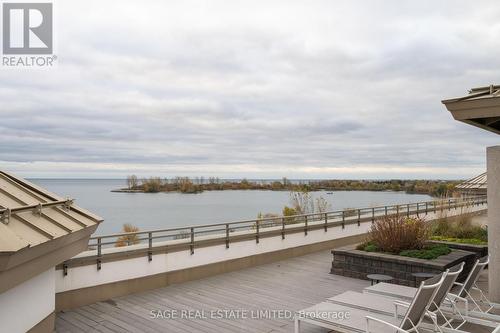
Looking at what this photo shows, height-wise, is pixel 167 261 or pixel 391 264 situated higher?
pixel 167 261

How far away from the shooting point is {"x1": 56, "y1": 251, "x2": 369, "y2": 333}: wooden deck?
5523 millimetres

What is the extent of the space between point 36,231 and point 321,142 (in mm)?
38678

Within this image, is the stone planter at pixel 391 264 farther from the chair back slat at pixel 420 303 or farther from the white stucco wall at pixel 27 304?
the white stucco wall at pixel 27 304

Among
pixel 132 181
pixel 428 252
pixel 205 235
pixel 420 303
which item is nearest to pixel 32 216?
pixel 420 303

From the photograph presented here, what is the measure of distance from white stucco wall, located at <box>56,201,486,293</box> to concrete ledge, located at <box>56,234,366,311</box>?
8 centimetres

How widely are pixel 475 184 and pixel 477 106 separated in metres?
21.0

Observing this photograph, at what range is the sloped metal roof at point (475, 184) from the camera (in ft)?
74.5

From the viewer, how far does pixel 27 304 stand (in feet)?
A: 15.2

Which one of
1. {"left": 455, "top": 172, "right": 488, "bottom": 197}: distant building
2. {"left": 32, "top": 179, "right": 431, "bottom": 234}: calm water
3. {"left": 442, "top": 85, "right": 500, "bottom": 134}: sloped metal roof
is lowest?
{"left": 32, "top": 179, "right": 431, "bottom": 234}: calm water

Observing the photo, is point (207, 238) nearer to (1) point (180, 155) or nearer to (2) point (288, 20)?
(2) point (288, 20)

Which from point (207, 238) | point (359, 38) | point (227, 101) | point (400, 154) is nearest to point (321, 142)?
point (400, 154)

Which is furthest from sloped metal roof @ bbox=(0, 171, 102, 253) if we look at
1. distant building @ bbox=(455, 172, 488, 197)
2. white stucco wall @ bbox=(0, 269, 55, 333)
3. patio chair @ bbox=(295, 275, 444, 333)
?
distant building @ bbox=(455, 172, 488, 197)

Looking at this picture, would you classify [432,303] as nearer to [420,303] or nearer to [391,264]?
[420,303]

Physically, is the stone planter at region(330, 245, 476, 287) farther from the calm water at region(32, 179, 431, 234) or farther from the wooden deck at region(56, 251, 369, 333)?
the calm water at region(32, 179, 431, 234)
